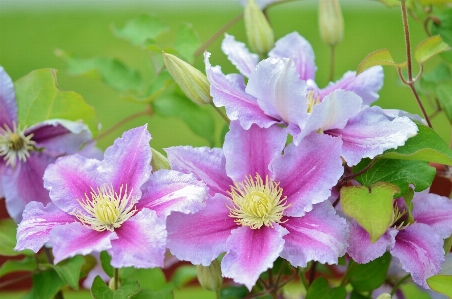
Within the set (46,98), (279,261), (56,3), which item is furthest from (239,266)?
(56,3)

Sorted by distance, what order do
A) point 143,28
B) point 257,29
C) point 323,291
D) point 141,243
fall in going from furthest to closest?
1. point 143,28
2. point 257,29
3. point 323,291
4. point 141,243

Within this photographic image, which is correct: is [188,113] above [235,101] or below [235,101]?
below

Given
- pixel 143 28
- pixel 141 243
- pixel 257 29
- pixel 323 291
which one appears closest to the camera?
pixel 141 243

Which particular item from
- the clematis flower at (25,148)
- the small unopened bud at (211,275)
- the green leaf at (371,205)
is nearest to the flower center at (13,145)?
the clematis flower at (25,148)

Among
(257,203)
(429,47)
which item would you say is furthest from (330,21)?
(257,203)

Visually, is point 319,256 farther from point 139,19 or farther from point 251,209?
point 139,19

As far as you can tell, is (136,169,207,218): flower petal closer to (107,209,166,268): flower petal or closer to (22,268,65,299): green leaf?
(107,209,166,268): flower petal

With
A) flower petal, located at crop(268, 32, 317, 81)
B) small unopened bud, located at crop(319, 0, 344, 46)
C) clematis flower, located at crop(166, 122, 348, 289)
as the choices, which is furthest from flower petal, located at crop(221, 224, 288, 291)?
small unopened bud, located at crop(319, 0, 344, 46)

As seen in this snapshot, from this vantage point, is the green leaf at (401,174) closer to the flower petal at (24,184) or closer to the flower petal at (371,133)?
the flower petal at (371,133)

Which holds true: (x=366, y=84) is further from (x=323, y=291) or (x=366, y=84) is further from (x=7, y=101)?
(x=7, y=101)
